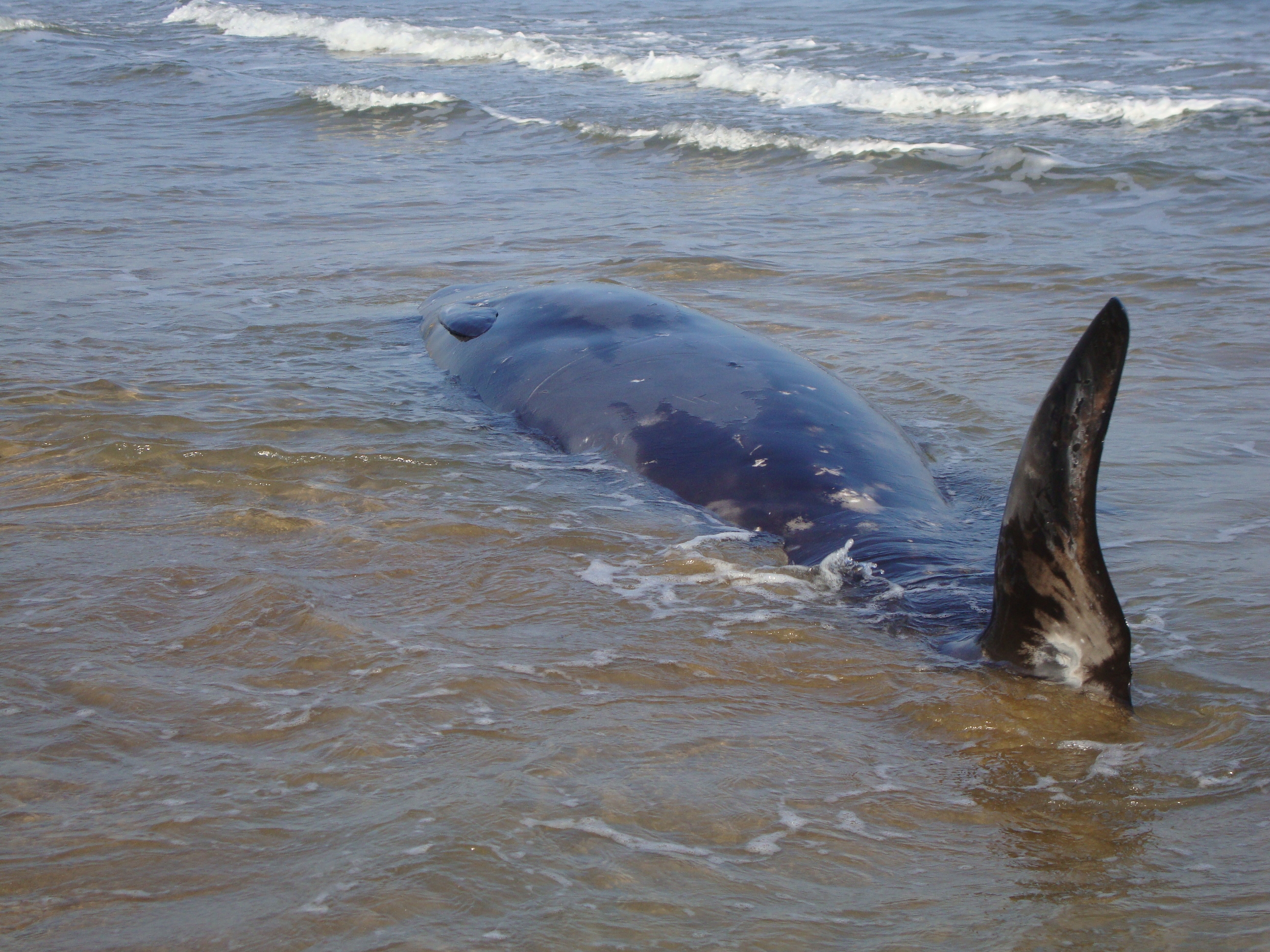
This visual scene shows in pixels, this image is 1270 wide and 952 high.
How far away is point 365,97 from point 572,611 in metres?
15.6

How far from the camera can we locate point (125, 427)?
5.78 m

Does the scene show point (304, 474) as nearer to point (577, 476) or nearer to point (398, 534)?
point (398, 534)

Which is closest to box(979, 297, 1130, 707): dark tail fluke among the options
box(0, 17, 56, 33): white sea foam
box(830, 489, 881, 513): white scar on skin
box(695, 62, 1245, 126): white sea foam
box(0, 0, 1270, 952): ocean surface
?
box(0, 0, 1270, 952): ocean surface

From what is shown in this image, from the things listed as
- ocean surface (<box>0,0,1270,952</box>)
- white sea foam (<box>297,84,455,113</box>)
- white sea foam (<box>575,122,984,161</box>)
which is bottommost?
ocean surface (<box>0,0,1270,952</box>)

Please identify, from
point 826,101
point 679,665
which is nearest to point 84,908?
point 679,665

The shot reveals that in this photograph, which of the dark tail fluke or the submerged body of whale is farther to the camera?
the submerged body of whale

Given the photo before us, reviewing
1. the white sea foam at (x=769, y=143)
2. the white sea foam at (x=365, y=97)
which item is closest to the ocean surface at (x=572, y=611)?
the white sea foam at (x=769, y=143)

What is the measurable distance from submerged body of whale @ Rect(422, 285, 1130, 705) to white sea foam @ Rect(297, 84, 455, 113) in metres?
11.5

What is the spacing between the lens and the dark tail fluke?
113 inches

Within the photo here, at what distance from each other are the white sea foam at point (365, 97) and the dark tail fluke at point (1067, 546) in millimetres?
15853

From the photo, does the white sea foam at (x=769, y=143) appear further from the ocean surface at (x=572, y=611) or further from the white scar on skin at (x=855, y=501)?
the white scar on skin at (x=855, y=501)

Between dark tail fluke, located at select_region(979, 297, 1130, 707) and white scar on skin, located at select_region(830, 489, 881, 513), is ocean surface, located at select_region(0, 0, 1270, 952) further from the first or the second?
white scar on skin, located at select_region(830, 489, 881, 513)

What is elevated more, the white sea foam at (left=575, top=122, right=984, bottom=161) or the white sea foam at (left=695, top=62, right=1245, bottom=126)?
the white sea foam at (left=695, top=62, right=1245, bottom=126)

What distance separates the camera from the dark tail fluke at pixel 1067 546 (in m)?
2.87
